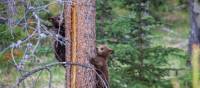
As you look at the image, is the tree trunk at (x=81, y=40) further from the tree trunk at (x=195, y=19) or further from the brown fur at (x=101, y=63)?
the tree trunk at (x=195, y=19)

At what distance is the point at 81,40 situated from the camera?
6.02 m

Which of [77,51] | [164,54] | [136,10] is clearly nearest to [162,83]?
[164,54]

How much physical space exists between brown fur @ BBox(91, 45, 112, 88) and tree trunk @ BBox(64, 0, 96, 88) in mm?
105

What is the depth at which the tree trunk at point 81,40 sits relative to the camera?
6020 millimetres

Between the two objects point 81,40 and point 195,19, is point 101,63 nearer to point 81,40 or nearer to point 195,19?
point 81,40

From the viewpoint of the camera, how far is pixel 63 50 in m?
6.57

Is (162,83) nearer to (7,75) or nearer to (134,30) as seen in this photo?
(134,30)

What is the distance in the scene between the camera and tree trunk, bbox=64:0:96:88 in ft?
19.7

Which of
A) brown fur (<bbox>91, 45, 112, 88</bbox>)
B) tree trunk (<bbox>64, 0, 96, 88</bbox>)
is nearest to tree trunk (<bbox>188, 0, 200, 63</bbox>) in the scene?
brown fur (<bbox>91, 45, 112, 88</bbox>)

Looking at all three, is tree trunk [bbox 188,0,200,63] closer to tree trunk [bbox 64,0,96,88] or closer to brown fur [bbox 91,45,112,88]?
brown fur [bbox 91,45,112,88]

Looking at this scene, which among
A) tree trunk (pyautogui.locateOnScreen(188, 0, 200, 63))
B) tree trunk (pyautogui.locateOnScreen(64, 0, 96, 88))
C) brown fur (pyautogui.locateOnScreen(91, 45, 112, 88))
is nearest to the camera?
tree trunk (pyautogui.locateOnScreen(64, 0, 96, 88))

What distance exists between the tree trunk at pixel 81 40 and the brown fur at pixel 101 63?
0.10 meters

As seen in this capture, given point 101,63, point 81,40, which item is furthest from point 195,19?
point 81,40

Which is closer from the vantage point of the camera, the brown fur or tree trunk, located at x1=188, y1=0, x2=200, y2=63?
the brown fur
